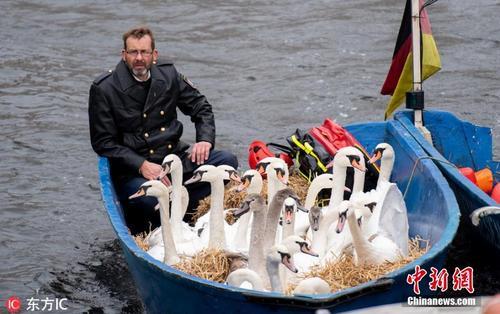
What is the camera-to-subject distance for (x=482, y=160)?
31.6ft

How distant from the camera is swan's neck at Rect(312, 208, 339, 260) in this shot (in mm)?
7504

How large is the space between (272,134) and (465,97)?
2.54m

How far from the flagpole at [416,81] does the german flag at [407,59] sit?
5cm

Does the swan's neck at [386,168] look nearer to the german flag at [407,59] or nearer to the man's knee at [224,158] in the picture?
the man's knee at [224,158]

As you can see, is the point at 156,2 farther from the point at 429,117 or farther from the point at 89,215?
the point at 429,117

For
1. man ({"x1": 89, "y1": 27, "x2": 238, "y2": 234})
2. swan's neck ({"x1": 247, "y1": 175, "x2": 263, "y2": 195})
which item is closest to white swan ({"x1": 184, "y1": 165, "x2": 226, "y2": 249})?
swan's neck ({"x1": 247, "y1": 175, "x2": 263, "y2": 195})

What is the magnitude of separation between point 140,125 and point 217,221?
1.25 meters

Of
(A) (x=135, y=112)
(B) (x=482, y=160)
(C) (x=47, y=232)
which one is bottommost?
(C) (x=47, y=232)

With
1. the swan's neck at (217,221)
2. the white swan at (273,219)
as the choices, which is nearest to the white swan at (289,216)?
the white swan at (273,219)

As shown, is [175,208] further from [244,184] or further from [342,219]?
[342,219]

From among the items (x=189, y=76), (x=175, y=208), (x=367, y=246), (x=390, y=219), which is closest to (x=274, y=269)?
(x=367, y=246)

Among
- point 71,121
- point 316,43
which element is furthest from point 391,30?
point 71,121

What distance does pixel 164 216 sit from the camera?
755cm

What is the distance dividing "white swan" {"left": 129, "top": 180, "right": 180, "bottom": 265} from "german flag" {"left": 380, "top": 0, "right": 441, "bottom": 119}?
2624 mm
